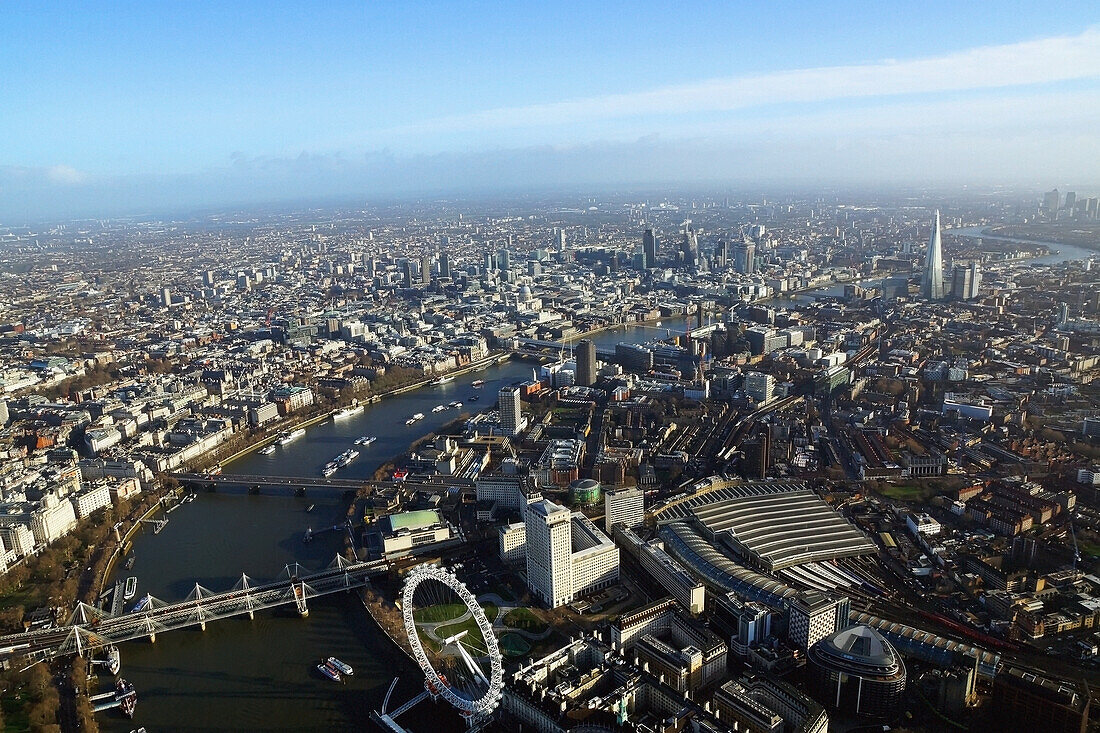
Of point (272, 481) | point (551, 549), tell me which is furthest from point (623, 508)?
point (272, 481)

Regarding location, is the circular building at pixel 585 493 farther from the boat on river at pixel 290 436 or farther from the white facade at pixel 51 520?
the white facade at pixel 51 520

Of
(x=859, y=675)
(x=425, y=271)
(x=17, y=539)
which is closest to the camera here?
(x=859, y=675)

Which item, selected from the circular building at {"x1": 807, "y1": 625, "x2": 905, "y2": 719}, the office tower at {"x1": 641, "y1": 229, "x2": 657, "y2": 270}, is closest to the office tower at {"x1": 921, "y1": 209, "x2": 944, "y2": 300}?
the office tower at {"x1": 641, "y1": 229, "x2": 657, "y2": 270}

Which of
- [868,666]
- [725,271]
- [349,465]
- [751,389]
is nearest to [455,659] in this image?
[868,666]

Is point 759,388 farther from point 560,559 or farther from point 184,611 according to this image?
point 184,611

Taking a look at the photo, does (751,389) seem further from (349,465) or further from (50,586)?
(50,586)

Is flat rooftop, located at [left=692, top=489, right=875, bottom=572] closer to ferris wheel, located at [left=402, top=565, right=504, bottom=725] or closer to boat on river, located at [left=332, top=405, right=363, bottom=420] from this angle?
ferris wheel, located at [left=402, top=565, right=504, bottom=725]
